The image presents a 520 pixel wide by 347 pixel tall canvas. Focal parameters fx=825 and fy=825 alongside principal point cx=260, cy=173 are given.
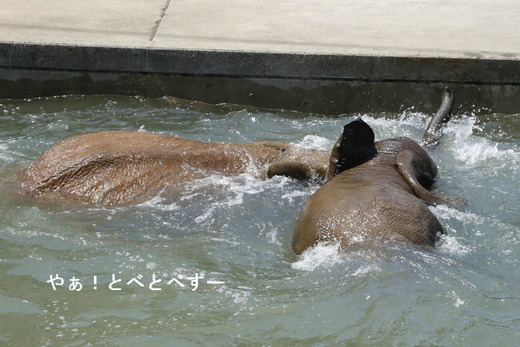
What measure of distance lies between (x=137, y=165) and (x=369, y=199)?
1.68m

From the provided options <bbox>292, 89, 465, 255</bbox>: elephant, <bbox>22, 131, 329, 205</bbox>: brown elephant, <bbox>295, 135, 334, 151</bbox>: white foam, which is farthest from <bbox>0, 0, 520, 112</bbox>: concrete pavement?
<bbox>292, 89, 465, 255</bbox>: elephant

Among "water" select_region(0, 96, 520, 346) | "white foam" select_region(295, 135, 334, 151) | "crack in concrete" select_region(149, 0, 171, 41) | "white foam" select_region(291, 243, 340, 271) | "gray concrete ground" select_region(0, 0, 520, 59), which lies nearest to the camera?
Result: "water" select_region(0, 96, 520, 346)

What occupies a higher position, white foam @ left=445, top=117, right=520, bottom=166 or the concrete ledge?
the concrete ledge

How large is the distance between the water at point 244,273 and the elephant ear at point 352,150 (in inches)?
12.4

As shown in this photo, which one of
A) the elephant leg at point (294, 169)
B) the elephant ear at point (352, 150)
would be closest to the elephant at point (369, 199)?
the elephant ear at point (352, 150)

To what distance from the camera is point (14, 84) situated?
8125 mm

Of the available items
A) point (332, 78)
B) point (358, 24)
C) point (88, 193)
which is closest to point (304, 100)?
point (332, 78)

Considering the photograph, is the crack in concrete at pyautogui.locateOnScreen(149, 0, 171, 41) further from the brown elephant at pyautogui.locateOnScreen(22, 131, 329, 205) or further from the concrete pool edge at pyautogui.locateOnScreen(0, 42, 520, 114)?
the brown elephant at pyautogui.locateOnScreen(22, 131, 329, 205)

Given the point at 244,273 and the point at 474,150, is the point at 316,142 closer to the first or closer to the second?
the point at 474,150

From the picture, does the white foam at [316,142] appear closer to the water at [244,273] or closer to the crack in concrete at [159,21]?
the water at [244,273]

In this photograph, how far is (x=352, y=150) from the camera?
5418 mm

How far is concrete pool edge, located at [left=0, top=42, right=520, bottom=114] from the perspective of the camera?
8.03 meters

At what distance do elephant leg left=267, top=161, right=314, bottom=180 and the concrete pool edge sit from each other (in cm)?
259

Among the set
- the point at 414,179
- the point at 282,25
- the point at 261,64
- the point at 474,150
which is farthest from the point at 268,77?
the point at 414,179
